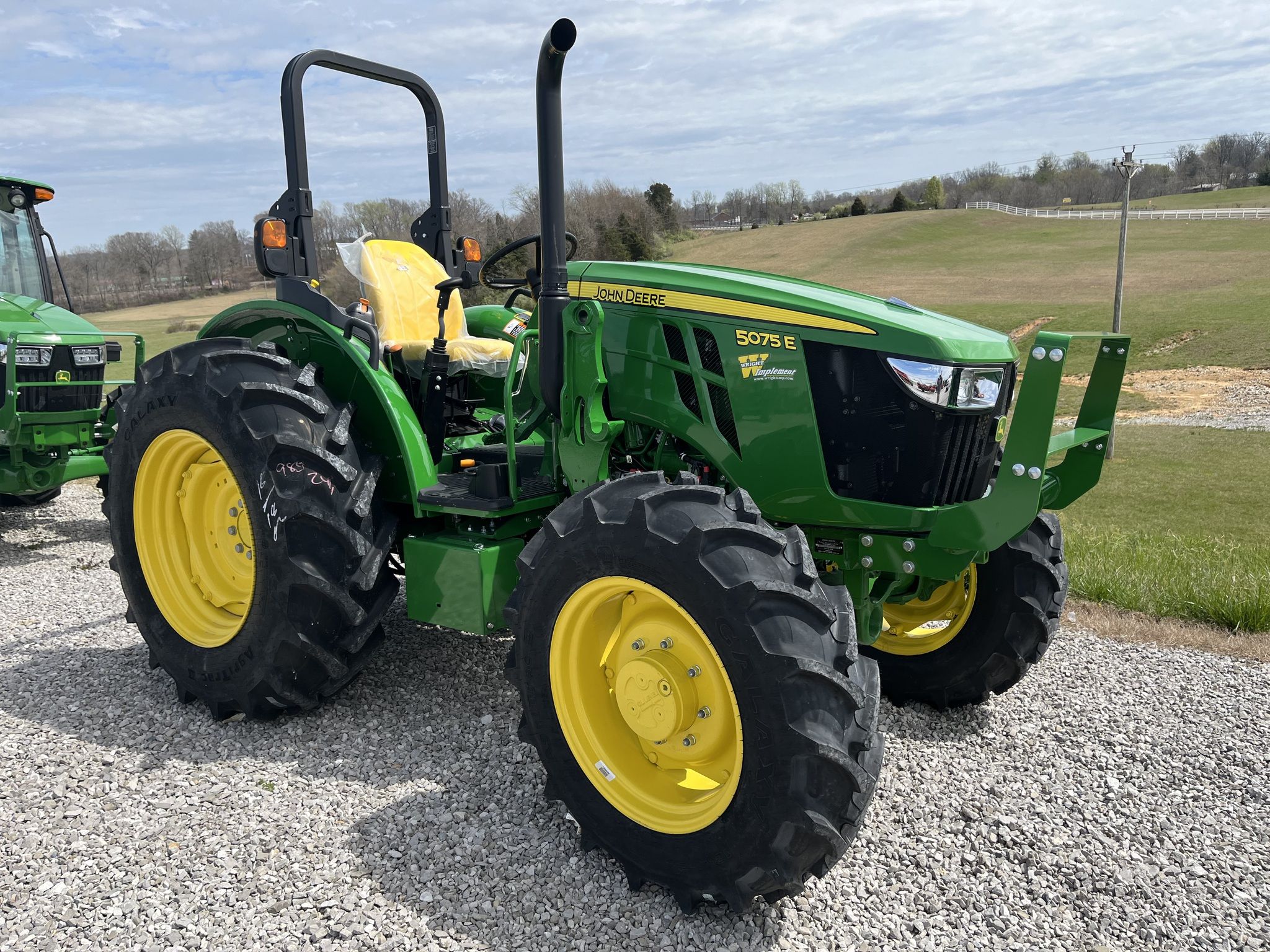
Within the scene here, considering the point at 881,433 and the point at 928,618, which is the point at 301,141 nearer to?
the point at 881,433

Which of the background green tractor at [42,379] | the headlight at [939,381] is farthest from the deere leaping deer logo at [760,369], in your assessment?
the background green tractor at [42,379]

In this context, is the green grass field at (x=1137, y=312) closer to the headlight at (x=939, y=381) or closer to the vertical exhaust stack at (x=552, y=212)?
the headlight at (x=939, y=381)

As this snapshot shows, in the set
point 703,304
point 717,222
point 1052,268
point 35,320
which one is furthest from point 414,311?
point 717,222

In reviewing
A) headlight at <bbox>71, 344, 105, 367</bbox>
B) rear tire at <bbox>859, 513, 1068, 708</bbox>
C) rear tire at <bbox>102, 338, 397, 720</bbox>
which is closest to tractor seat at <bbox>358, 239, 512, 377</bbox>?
→ rear tire at <bbox>102, 338, 397, 720</bbox>

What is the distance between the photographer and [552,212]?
10.6 ft

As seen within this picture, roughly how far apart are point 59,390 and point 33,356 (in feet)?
0.99

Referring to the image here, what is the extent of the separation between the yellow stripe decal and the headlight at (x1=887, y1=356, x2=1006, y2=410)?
6.3 inches

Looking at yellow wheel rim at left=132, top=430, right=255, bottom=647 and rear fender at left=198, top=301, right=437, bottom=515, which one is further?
yellow wheel rim at left=132, top=430, right=255, bottom=647

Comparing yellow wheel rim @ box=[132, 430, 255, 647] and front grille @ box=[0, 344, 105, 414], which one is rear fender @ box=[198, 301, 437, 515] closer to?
yellow wheel rim @ box=[132, 430, 255, 647]

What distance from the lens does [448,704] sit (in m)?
4.02

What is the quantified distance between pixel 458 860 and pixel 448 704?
119cm

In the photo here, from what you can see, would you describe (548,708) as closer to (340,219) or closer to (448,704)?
(448,704)

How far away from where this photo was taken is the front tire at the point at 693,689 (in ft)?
8.05

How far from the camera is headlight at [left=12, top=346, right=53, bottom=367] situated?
275 inches
